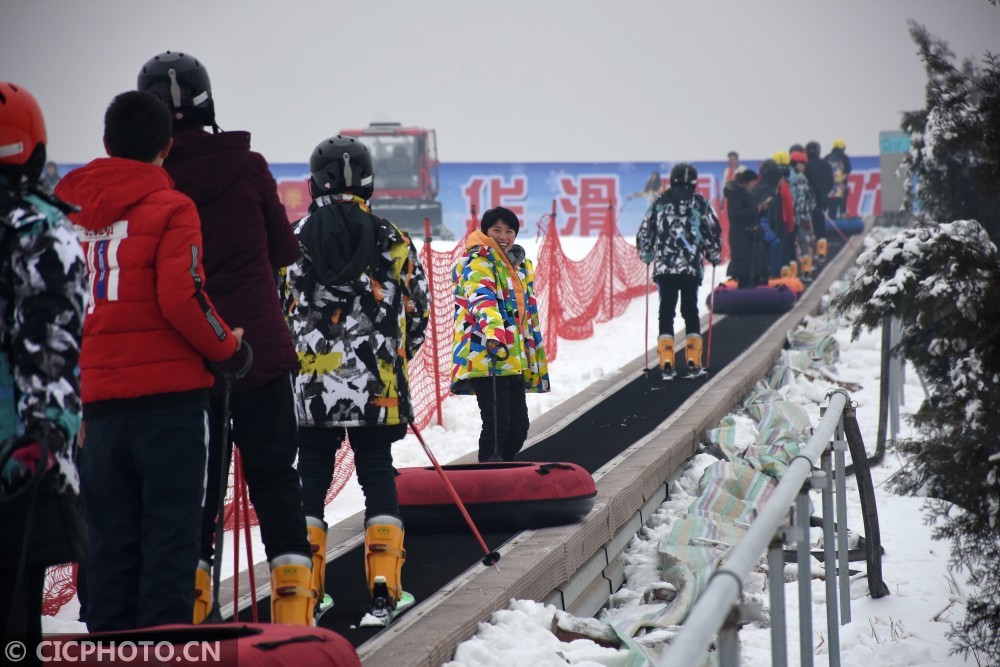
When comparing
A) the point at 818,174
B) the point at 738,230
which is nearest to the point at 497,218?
the point at 738,230

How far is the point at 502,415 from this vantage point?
262 inches

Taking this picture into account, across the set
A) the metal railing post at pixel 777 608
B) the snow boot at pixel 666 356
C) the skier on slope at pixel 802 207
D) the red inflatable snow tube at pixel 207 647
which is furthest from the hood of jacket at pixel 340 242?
the skier on slope at pixel 802 207

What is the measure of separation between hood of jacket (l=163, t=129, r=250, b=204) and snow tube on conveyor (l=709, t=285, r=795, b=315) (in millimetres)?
11571

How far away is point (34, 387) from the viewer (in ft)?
7.66

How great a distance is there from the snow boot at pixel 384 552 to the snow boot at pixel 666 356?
6476 mm

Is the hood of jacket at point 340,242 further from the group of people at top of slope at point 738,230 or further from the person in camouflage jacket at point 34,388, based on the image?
the group of people at top of slope at point 738,230

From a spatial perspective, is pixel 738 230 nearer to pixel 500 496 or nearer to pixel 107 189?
pixel 500 496

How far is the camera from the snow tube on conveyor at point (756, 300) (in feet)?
47.3

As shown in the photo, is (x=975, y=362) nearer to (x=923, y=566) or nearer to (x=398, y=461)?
(x=923, y=566)

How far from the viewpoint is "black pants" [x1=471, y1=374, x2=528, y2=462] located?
6551mm

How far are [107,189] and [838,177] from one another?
2138 cm

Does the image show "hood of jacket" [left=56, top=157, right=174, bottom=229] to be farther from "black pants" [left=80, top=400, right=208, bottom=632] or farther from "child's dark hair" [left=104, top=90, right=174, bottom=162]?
"black pants" [left=80, top=400, right=208, bottom=632]

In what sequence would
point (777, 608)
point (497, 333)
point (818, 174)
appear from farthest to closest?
1. point (818, 174)
2. point (497, 333)
3. point (777, 608)

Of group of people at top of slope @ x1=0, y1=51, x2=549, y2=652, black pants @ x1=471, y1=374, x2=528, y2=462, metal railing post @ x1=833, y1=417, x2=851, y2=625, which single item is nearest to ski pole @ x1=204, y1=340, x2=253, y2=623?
group of people at top of slope @ x1=0, y1=51, x2=549, y2=652
